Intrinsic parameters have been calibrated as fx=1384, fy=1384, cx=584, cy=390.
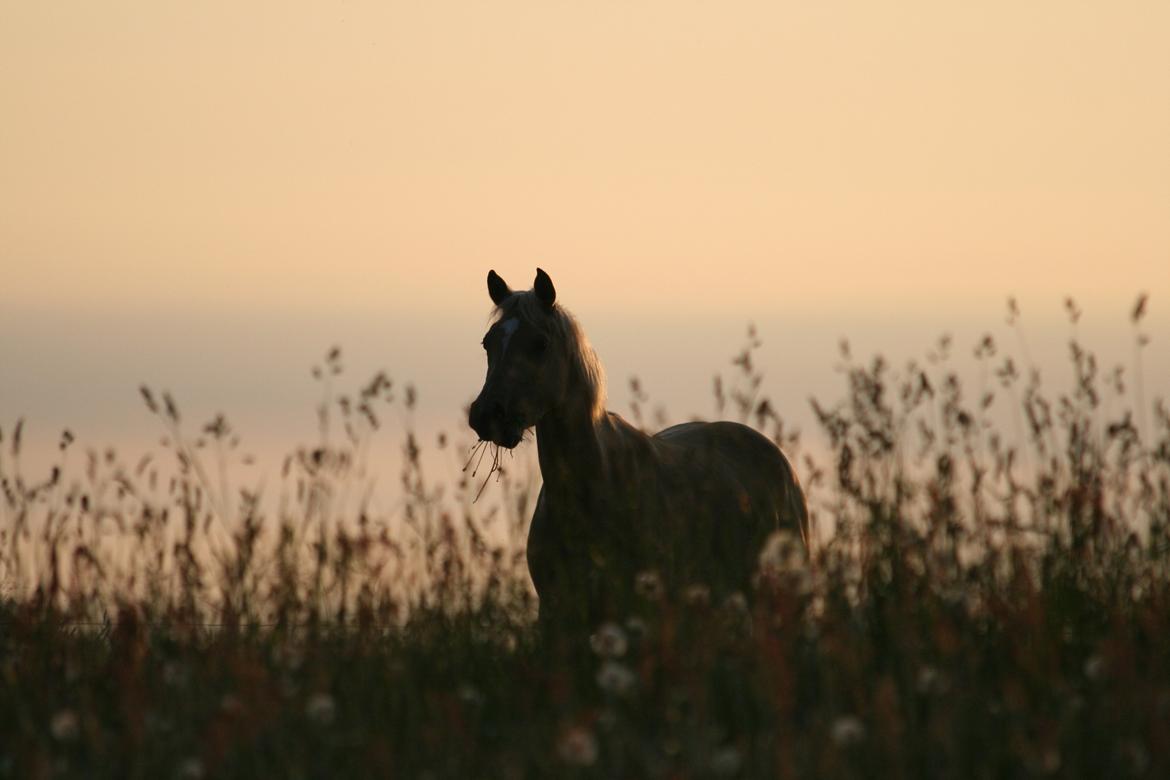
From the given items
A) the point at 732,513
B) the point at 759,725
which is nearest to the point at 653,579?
the point at 759,725

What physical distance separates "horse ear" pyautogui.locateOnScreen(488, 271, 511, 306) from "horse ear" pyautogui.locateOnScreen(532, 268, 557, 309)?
1.52ft

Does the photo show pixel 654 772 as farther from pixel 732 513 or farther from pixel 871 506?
pixel 732 513

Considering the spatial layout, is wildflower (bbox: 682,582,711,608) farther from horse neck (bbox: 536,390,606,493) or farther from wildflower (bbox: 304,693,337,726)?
horse neck (bbox: 536,390,606,493)

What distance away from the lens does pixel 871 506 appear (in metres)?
4.93

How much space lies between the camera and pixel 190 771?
3139 millimetres

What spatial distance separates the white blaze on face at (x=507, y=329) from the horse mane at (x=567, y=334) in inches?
2.1

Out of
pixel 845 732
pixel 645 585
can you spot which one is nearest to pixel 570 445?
pixel 645 585

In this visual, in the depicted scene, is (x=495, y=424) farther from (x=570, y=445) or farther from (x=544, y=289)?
(x=544, y=289)

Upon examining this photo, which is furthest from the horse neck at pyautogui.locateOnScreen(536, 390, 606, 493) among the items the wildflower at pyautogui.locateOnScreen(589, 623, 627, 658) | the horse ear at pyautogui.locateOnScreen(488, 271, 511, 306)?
the wildflower at pyautogui.locateOnScreen(589, 623, 627, 658)

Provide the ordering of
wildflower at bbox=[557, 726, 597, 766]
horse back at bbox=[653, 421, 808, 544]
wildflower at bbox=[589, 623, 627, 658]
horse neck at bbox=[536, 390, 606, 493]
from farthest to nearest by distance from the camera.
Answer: horse back at bbox=[653, 421, 808, 544] → horse neck at bbox=[536, 390, 606, 493] → wildflower at bbox=[589, 623, 627, 658] → wildflower at bbox=[557, 726, 597, 766]

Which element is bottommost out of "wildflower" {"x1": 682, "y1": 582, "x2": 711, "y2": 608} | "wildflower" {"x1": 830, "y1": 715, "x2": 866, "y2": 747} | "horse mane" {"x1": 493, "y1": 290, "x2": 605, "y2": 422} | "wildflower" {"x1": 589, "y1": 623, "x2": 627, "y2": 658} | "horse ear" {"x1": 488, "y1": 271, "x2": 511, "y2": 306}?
"wildflower" {"x1": 830, "y1": 715, "x2": 866, "y2": 747}

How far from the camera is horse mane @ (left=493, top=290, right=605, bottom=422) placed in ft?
20.7

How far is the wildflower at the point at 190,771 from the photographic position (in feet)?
10.3

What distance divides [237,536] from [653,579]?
4.73 feet
